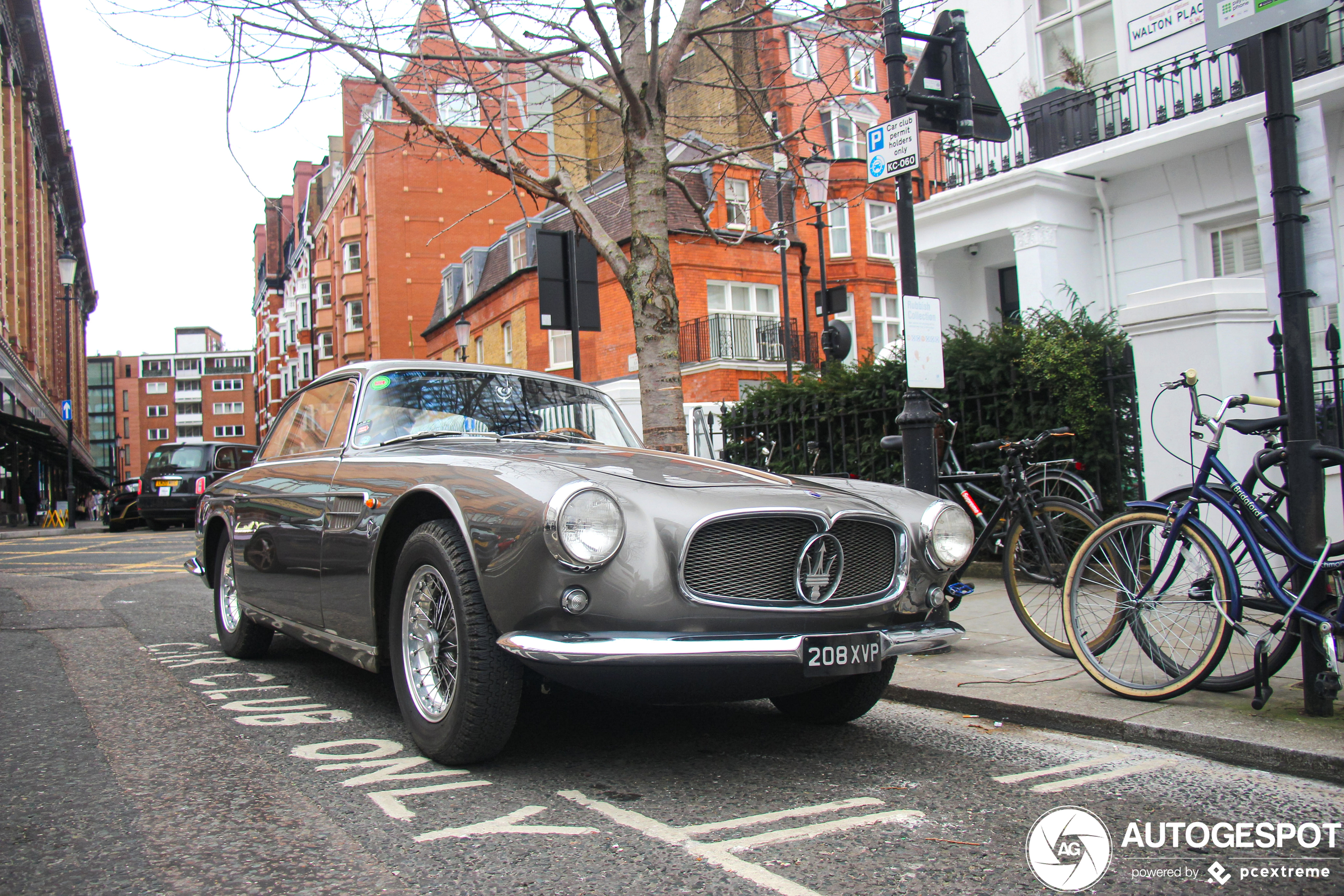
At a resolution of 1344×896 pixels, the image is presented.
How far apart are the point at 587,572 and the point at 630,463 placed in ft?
2.81

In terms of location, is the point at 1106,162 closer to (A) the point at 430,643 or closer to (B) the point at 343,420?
(B) the point at 343,420

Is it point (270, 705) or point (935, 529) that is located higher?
point (935, 529)

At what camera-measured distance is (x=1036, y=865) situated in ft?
8.13

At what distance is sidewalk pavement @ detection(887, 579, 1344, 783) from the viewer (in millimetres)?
3328

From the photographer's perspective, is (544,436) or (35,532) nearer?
(544,436)

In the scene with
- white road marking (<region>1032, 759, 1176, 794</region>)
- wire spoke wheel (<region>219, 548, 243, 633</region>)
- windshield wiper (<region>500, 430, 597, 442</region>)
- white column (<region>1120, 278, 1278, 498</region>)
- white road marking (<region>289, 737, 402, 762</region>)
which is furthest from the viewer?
white column (<region>1120, 278, 1278, 498</region>)

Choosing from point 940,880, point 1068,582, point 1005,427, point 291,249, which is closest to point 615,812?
point 940,880

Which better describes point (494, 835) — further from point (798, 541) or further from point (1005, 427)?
point (1005, 427)

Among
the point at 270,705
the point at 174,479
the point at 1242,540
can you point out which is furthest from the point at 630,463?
the point at 174,479

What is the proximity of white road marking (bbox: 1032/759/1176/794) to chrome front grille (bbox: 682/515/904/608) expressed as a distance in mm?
793

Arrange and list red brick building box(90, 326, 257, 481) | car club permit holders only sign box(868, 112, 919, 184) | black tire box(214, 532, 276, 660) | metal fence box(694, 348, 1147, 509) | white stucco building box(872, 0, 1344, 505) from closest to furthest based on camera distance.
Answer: black tire box(214, 532, 276, 660)
car club permit holders only sign box(868, 112, 919, 184)
metal fence box(694, 348, 1147, 509)
white stucco building box(872, 0, 1344, 505)
red brick building box(90, 326, 257, 481)

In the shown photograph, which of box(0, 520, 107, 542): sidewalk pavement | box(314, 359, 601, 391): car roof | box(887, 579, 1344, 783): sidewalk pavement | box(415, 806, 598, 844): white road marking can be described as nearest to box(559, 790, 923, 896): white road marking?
box(415, 806, 598, 844): white road marking

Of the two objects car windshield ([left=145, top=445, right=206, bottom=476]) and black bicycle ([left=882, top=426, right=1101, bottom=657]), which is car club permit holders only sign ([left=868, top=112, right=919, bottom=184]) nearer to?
black bicycle ([left=882, top=426, right=1101, bottom=657])

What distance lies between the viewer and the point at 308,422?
5152 millimetres
